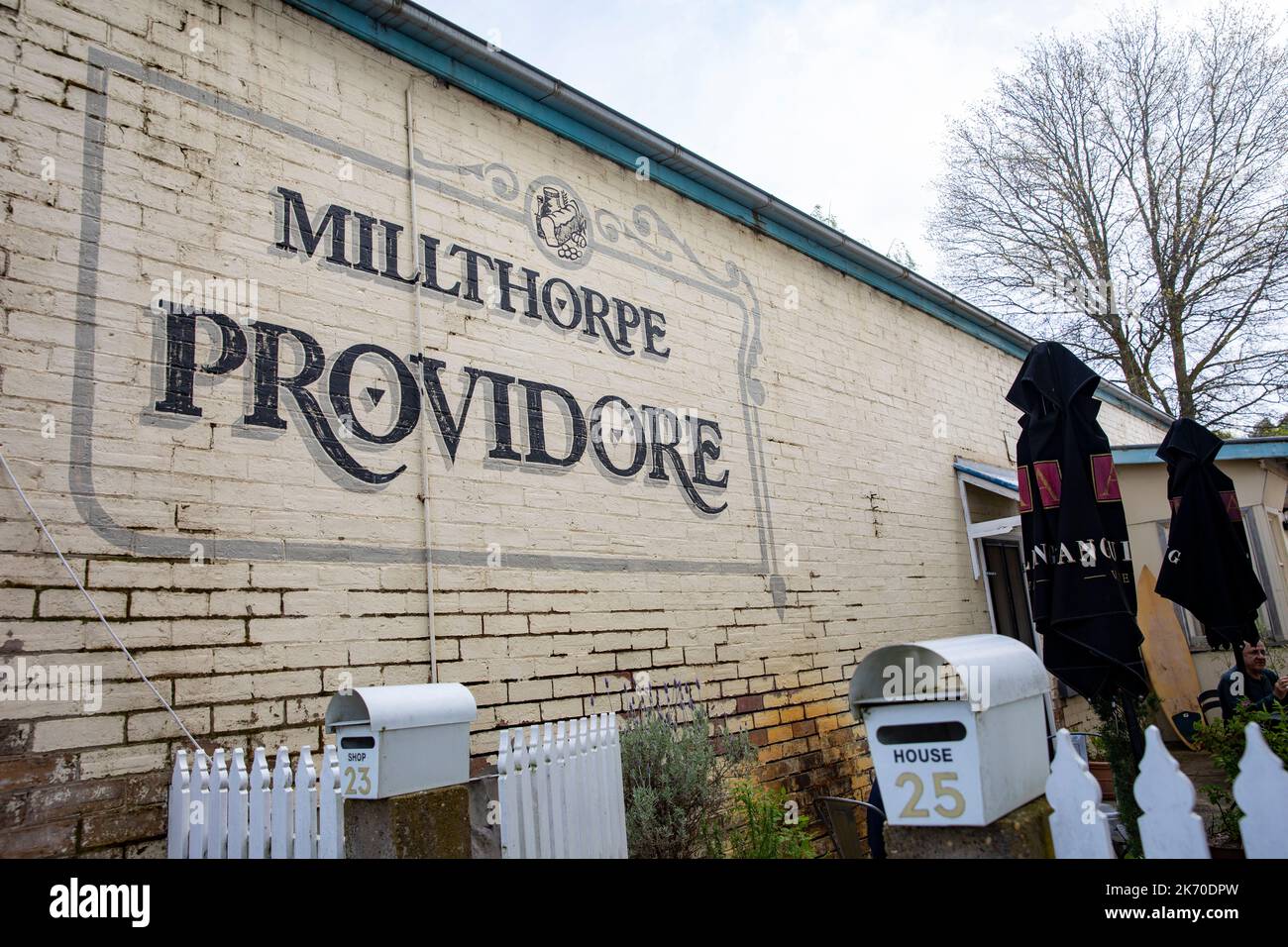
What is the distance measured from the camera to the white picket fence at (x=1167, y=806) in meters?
1.90

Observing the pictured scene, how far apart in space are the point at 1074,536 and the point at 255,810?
12.6 feet

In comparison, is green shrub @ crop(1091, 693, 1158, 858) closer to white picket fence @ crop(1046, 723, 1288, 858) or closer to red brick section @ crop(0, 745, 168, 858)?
white picket fence @ crop(1046, 723, 1288, 858)

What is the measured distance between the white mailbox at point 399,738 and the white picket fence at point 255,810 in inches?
5.1

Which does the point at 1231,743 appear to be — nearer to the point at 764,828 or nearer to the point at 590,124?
the point at 764,828

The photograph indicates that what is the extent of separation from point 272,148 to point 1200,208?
59.5 feet

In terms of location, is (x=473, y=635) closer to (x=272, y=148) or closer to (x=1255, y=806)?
(x=272, y=148)

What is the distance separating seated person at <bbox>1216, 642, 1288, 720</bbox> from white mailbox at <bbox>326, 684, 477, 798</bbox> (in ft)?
17.3

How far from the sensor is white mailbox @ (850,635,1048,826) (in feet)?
6.83

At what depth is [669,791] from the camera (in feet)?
15.3

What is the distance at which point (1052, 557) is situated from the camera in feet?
14.6

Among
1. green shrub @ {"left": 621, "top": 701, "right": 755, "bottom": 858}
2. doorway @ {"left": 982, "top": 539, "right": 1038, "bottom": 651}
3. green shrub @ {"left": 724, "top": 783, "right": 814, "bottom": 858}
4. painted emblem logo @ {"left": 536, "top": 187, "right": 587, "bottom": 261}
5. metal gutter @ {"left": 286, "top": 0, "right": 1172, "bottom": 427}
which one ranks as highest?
metal gutter @ {"left": 286, "top": 0, "right": 1172, "bottom": 427}

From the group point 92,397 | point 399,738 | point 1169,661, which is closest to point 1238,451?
point 1169,661

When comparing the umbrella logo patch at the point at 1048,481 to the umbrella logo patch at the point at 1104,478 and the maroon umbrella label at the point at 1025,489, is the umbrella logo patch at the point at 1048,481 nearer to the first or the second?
the maroon umbrella label at the point at 1025,489

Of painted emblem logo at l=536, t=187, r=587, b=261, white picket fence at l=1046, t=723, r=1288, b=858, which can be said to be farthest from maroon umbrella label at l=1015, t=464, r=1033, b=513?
painted emblem logo at l=536, t=187, r=587, b=261
